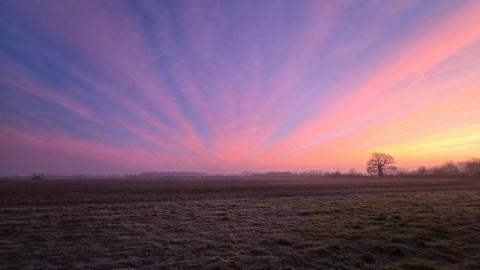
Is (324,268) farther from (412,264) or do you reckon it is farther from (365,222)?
(365,222)

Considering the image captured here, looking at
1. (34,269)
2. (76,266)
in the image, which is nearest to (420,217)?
(76,266)

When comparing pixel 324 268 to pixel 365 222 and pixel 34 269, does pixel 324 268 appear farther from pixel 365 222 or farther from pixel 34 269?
pixel 34 269

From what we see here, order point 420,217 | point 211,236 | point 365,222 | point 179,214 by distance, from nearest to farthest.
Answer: point 211,236
point 365,222
point 420,217
point 179,214

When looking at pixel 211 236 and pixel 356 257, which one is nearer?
pixel 356 257

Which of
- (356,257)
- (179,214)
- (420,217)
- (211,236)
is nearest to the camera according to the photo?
(356,257)

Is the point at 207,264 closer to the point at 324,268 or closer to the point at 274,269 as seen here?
the point at 274,269

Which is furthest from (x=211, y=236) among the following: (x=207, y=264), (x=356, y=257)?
(x=356, y=257)

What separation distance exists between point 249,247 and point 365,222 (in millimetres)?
7902

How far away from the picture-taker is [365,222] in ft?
46.1

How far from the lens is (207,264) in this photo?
27.1ft

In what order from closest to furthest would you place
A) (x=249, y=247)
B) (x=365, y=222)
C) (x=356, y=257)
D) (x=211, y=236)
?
(x=356, y=257) → (x=249, y=247) → (x=211, y=236) → (x=365, y=222)

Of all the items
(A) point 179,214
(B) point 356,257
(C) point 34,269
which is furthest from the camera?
(A) point 179,214

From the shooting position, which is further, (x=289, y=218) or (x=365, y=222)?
(x=289, y=218)

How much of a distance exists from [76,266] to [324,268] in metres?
8.07
